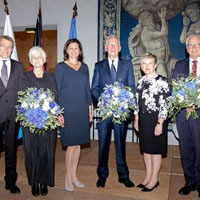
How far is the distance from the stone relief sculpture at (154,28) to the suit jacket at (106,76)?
2995 millimetres

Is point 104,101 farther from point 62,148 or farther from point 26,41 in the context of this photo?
point 26,41

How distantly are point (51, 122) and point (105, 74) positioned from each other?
41.5 inches

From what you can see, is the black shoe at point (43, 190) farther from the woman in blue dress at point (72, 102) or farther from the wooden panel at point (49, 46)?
the wooden panel at point (49, 46)

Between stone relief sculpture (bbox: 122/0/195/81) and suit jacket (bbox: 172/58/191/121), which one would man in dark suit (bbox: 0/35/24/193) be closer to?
suit jacket (bbox: 172/58/191/121)

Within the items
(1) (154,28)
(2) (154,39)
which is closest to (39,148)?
(2) (154,39)

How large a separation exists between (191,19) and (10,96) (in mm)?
4762

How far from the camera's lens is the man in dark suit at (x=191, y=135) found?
3.02 m

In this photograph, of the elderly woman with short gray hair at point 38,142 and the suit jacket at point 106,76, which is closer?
the elderly woman with short gray hair at point 38,142

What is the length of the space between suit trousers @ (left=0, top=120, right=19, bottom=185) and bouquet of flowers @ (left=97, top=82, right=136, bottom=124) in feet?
3.78

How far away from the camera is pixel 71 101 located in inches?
122

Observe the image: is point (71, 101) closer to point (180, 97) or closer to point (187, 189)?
point (180, 97)

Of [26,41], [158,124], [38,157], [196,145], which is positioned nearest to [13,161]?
[38,157]

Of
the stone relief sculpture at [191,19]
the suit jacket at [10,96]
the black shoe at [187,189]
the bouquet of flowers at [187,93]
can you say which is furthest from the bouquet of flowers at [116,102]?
the stone relief sculpture at [191,19]

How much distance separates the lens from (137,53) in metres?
6.22
